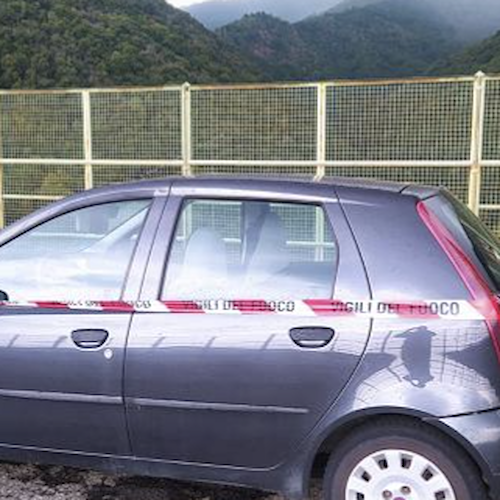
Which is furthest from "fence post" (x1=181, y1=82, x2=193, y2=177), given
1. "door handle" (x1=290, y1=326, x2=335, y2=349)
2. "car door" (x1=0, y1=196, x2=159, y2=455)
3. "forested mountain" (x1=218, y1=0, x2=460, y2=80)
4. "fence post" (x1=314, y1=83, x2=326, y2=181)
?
"forested mountain" (x1=218, y1=0, x2=460, y2=80)

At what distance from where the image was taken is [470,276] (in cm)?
263

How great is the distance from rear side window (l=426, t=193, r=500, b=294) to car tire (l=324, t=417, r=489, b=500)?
2.07 ft

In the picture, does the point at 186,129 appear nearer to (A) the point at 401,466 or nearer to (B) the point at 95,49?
(A) the point at 401,466

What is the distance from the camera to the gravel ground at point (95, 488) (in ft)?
11.0

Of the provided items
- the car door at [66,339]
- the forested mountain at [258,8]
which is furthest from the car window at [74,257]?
the forested mountain at [258,8]

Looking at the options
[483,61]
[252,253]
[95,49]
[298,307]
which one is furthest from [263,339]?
[95,49]

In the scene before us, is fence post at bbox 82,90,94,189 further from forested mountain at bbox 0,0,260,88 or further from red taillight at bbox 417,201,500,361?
forested mountain at bbox 0,0,260,88

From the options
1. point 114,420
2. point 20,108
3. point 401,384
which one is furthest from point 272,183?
point 20,108

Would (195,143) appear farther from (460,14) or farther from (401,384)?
(460,14)

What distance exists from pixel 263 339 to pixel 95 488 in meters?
1.35

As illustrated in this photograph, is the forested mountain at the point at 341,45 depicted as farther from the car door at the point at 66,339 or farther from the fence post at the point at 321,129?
the car door at the point at 66,339

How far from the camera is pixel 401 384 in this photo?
2.60 metres

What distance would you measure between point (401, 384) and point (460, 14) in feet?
243

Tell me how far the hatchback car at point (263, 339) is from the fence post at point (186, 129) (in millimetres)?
5468
